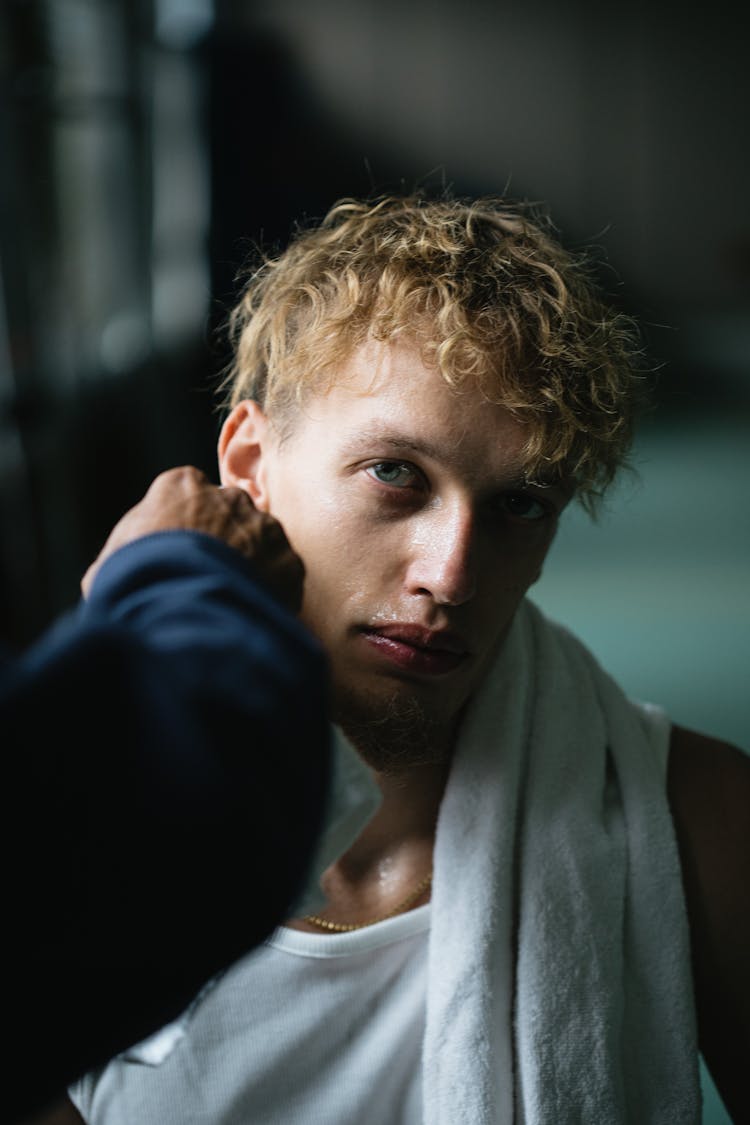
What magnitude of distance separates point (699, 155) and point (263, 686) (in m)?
4.32

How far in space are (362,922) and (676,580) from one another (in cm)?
207

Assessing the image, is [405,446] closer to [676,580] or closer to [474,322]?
[474,322]

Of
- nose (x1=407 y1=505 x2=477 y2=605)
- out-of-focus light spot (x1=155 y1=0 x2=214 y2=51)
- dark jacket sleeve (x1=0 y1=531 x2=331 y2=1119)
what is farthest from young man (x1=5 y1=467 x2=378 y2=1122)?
out-of-focus light spot (x1=155 y1=0 x2=214 y2=51)

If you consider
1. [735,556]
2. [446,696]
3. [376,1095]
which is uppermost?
[446,696]

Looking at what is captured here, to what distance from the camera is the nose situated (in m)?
0.88

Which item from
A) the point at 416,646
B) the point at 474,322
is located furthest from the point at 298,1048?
the point at 474,322

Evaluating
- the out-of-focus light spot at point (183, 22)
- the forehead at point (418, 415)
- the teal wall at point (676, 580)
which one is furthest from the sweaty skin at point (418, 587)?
the out-of-focus light spot at point (183, 22)

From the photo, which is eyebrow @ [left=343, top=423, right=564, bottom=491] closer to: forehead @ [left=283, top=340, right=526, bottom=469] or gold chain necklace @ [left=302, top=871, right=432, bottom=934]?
forehead @ [left=283, top=340, right=526, bottom=469]

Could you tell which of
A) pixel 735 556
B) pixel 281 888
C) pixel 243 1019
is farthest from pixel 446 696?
pixel 735 556

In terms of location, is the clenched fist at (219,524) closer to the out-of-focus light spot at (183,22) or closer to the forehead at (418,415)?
the forehead at (418,415)

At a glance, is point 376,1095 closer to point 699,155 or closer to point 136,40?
point 136,40

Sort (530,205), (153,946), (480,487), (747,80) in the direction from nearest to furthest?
(153,946), (480,487), (530,205), (747,80)

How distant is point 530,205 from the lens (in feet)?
3.87

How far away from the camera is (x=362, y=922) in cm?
100
